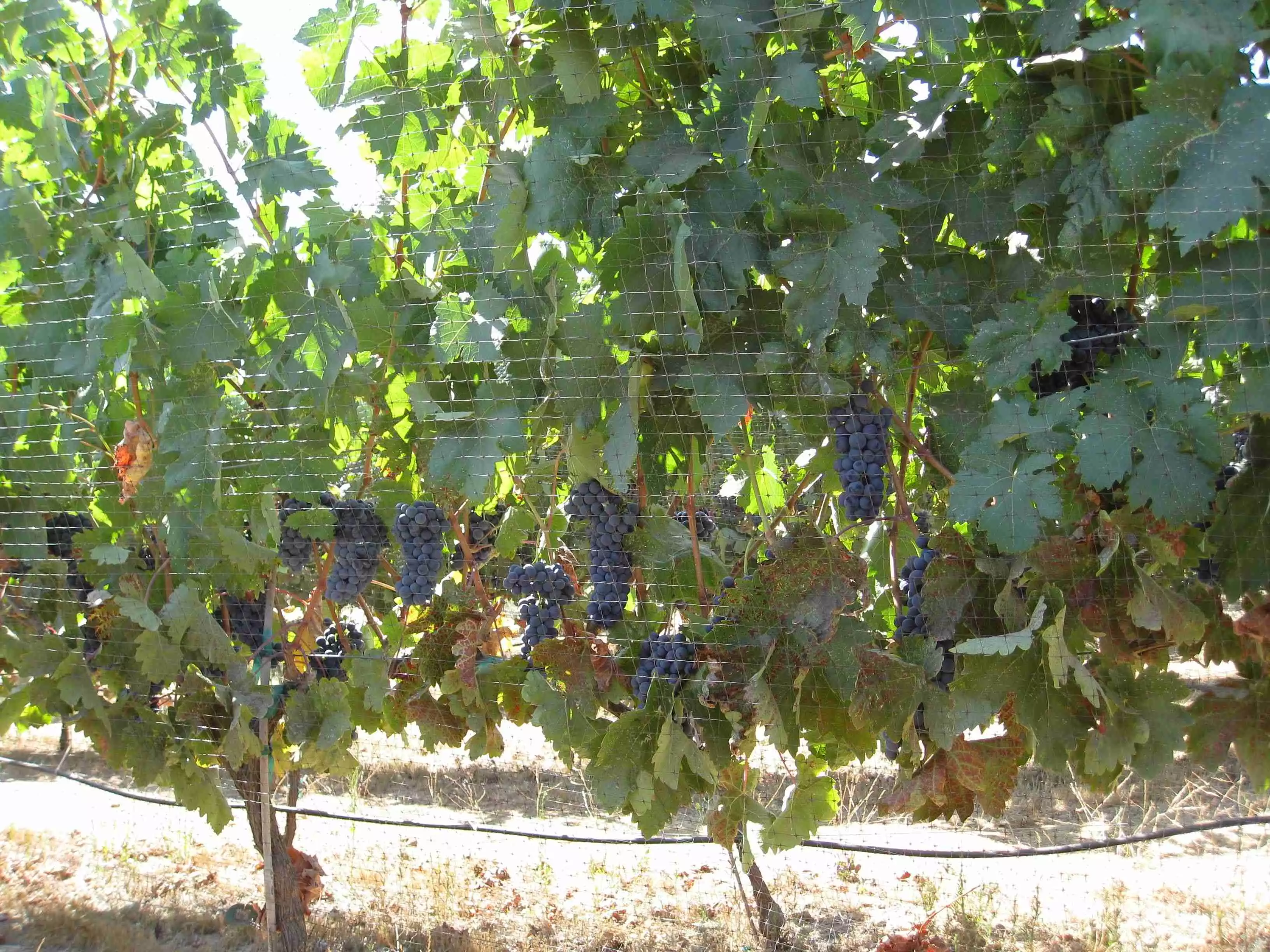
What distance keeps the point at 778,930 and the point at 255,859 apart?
2.17 meters

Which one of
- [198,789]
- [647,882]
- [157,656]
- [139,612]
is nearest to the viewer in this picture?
[139,612]

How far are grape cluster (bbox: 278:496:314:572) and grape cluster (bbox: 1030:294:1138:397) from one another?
5.50ft

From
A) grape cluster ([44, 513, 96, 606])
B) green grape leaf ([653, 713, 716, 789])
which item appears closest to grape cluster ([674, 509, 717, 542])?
green grape leaf ([653, 713, 716, 789])

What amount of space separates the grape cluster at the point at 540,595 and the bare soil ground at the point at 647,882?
1.13 m

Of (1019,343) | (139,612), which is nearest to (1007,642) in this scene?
(1019,343)

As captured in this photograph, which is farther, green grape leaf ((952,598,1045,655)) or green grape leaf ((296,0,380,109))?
green grape leaf ((296,0,380,109))

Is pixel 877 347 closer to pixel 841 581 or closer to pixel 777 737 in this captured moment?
pixel 841 581

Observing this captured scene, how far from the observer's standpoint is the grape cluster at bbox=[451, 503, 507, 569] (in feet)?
7.55

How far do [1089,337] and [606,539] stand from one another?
0.91 m

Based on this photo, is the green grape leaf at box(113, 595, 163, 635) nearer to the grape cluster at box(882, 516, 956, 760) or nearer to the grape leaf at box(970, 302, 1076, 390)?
the grape cluster at box(882, 516, 956, 760)

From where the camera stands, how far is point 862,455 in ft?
5.45

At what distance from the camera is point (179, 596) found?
2264 mm

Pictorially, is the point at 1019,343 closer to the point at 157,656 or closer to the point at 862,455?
the point at 862,455

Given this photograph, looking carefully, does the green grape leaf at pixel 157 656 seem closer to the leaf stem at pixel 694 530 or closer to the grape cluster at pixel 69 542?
the grape cluster at pixel 69 542
